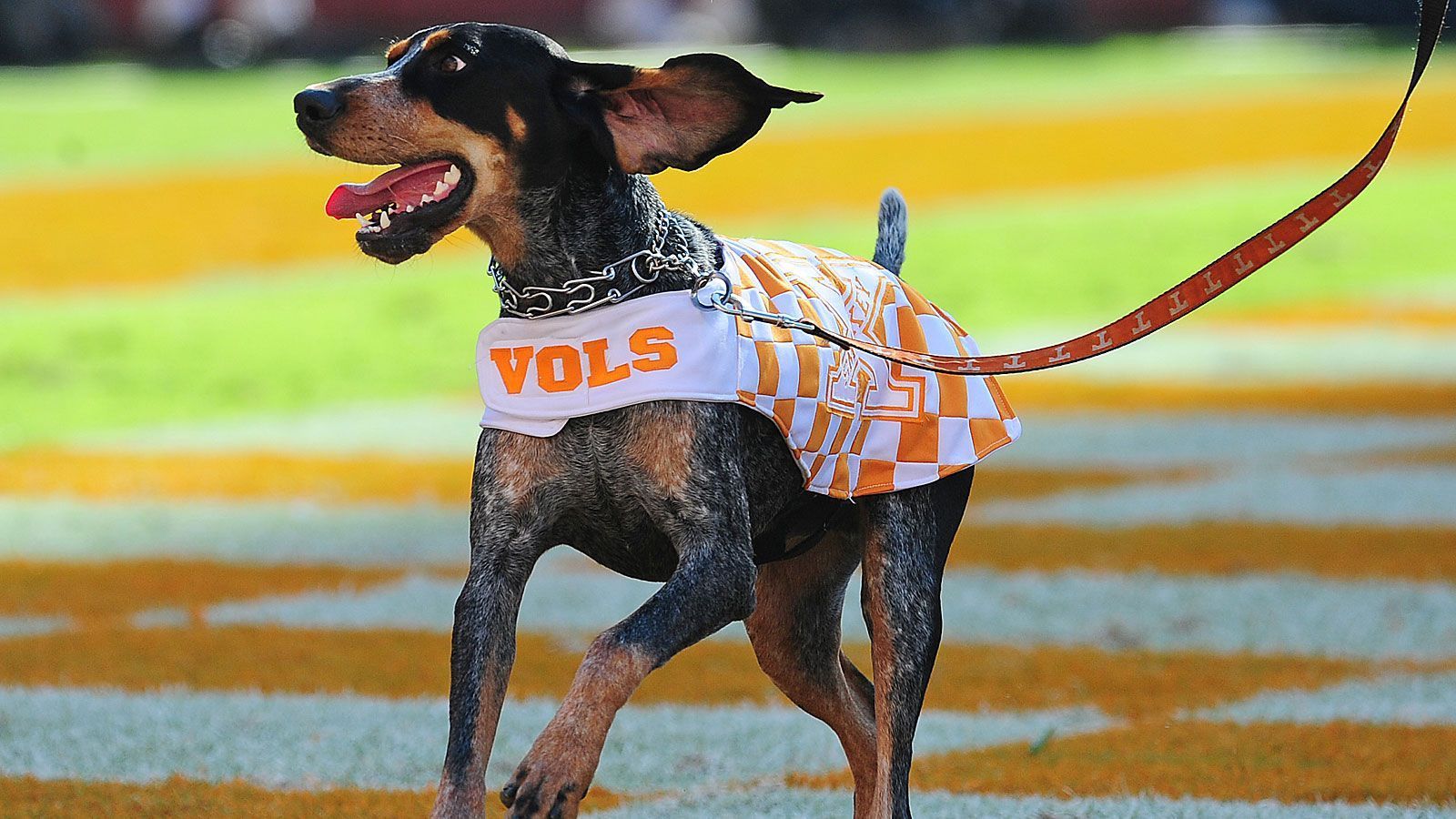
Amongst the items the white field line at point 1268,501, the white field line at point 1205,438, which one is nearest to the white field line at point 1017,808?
the white field line at point 1268,501

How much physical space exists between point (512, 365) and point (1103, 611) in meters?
3.86

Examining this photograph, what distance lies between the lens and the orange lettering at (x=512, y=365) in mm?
5270

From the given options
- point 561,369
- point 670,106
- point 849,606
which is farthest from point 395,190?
point 849,606

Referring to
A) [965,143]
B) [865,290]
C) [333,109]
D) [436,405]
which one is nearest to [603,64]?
[333,109]

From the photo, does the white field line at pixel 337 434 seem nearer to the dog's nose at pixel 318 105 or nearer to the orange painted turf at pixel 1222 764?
the orange painted turf at pixel 1222 764

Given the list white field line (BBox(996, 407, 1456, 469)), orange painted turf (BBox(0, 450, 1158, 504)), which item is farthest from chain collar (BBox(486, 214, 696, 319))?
white field line (BBox(996, 407, 1456, 469))

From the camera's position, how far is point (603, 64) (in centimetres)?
532

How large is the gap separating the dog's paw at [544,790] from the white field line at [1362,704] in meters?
2.92

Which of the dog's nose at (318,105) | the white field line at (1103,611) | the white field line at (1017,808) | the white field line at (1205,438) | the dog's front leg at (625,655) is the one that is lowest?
the white field line at (1205,438)

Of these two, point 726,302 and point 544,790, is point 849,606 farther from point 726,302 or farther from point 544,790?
point 544,790

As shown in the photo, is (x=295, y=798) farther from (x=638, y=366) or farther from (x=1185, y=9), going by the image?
(x=1185, y=9)

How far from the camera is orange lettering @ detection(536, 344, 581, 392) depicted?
17.1ft

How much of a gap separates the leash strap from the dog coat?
98mm

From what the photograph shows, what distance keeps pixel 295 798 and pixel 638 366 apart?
1.65m
